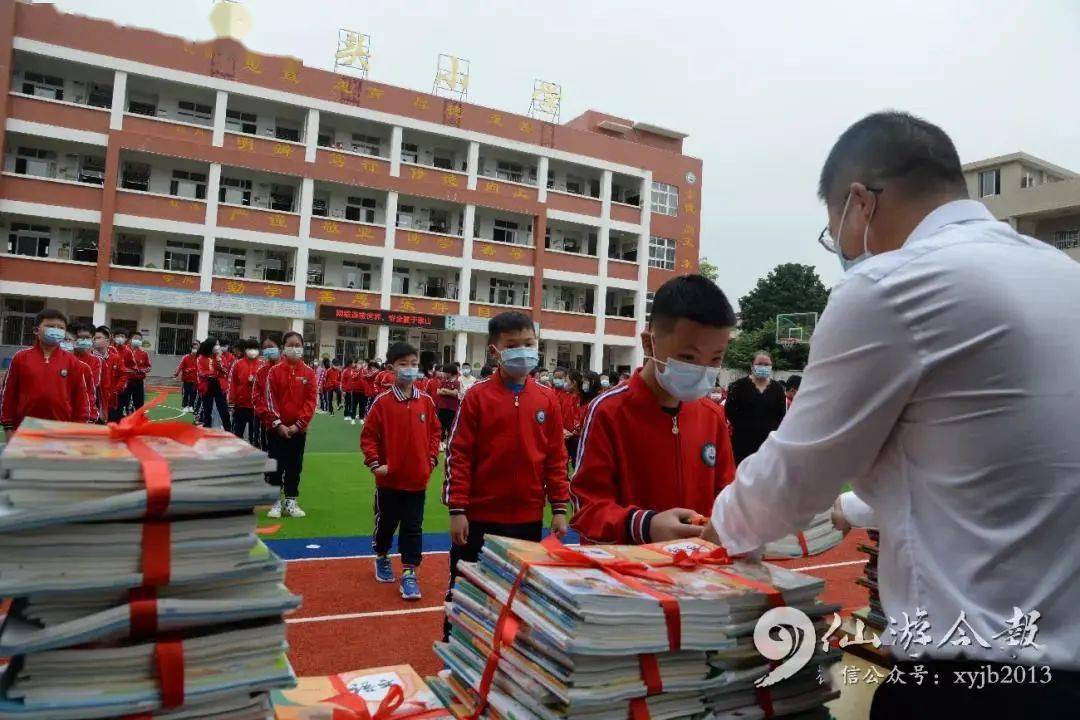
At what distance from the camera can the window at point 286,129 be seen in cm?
2914

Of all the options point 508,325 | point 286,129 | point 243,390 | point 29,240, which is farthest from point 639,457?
point 286,129

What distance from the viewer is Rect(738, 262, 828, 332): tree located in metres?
56.8

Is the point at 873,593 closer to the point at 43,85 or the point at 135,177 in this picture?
the point at 135,177

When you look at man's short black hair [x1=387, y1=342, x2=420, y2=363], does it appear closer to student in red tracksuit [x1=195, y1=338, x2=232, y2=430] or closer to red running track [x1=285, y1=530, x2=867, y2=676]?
red running track [x1=285, y1=530, x2=867, y2=676]

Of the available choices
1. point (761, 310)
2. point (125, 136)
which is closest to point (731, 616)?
point (125, 136)

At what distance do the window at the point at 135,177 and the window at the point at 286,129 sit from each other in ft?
16.9

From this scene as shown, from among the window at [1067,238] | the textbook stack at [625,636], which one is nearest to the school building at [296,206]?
the window at [1067,238]

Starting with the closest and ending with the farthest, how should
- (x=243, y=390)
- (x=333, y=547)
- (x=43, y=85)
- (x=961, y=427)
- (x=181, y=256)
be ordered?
(x=961, y=427) → (x=333, y=547) → (x=243, y=390) → (x=43, y=85) → (x=181, y=256)

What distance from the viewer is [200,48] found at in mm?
26594

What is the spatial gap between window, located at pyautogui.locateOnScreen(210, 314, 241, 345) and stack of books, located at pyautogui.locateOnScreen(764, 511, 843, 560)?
2836 centimetres

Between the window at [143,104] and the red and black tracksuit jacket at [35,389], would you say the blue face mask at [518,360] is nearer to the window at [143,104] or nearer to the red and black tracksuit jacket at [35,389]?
the red and black tracksuit jacket at [35,389]

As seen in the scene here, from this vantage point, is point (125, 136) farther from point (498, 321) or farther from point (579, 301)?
point (498, 321)

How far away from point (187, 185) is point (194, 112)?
2992mm

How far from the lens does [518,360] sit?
3938 mm
